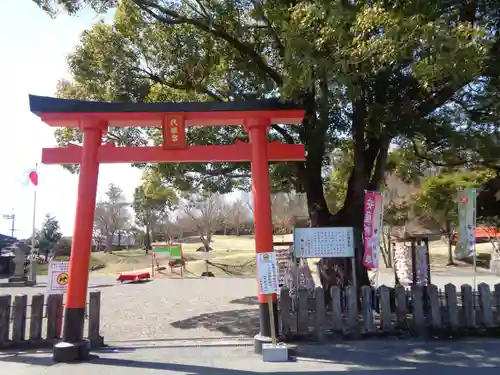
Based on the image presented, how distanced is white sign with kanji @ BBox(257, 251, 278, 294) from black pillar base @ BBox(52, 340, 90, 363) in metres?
3.06

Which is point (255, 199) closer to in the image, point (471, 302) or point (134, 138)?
point (471, 302)

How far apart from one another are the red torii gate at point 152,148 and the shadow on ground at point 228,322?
7.20 ft

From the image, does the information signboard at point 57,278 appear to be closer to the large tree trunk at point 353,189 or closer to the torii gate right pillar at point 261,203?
the torii gate right pillar at point 261,203

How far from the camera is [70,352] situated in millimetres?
6922

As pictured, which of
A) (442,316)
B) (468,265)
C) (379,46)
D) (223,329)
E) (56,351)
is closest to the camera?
(379,46)

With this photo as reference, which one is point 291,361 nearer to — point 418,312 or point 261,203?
point 261,203

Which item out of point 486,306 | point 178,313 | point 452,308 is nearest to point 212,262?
point 178,313

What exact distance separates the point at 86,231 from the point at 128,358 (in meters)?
2.24

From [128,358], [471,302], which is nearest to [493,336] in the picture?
[471,302]

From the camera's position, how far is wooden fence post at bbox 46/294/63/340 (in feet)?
25.9

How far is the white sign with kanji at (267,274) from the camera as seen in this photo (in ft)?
23.5

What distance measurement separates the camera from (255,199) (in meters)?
7.67

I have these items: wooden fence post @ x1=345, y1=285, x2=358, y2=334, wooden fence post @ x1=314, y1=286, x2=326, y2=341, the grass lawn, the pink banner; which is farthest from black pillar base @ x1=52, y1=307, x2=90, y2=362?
the grass lawn

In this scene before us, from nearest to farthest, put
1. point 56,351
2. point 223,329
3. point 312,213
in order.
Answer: point 56,351 < point 223,329 < point 312,213
